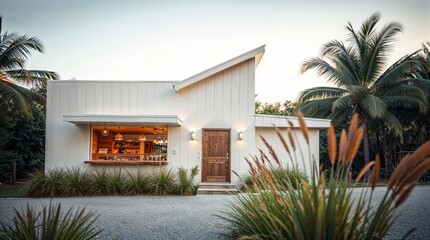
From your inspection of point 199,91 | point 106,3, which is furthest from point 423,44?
point 106,3

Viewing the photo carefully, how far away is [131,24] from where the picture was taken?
A: 14.3m

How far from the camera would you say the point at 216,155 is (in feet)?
46.1

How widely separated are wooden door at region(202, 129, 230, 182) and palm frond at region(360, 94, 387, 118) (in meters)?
7.18

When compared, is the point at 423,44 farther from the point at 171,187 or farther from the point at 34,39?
the point at 34,39

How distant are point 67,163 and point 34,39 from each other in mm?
6310

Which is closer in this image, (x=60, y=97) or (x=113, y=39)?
(x=60, y=97)

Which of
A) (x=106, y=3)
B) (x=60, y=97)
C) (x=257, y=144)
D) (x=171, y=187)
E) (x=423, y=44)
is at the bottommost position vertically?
(x=171, y=187)

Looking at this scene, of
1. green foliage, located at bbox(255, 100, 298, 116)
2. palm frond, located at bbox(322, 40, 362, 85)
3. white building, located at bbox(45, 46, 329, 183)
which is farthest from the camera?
green foliage, located at bbox(255, 100, 298, 116)

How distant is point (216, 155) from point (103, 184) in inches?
178

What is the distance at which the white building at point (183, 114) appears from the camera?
1387 centimetres

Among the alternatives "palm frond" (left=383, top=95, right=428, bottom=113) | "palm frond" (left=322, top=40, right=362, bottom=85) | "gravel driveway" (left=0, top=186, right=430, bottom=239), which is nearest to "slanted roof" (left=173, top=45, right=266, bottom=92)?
"gravel driveway" (left=0, top=186, right=430, bottom=239)

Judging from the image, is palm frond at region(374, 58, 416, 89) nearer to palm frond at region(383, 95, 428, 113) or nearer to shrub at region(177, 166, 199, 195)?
palm frond at region(383, 95, 428, 113)

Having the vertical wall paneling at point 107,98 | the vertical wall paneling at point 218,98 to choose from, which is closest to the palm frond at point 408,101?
the vertical wall paneling at point 218,98

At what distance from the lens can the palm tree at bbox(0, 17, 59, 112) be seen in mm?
15117
